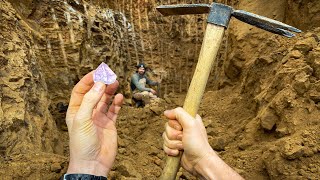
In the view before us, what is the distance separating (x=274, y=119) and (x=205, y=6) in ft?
4.86

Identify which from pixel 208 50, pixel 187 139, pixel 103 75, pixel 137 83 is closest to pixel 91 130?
pixel 103 75

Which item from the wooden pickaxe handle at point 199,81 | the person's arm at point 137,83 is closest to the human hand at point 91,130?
the wooden pickaxe handle at point 199,81

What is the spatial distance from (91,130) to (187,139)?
632 mm

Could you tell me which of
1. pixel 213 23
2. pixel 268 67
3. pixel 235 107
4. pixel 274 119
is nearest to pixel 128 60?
pixel 235 107

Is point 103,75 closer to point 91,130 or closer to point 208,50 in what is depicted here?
point 91,130

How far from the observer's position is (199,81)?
6.80 ft

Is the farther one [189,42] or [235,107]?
[189,42]

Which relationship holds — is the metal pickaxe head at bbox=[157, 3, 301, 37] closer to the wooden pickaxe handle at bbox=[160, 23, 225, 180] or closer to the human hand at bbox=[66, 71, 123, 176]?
the wooden pickaxe handle at bbox=[160, 23, 225, 180]

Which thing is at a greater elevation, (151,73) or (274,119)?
(274,119)

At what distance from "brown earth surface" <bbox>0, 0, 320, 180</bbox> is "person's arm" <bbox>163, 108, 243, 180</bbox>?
0.74 meters

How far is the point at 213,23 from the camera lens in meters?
2.13

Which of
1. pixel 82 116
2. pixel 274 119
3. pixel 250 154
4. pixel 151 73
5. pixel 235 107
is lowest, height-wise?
pixel 151 73

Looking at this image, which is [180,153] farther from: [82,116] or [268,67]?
[268,67]

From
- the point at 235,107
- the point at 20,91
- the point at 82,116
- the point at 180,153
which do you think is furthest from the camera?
the point at 235,107
